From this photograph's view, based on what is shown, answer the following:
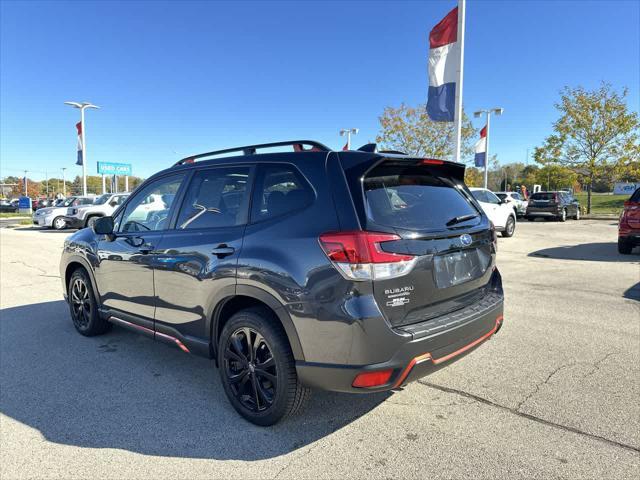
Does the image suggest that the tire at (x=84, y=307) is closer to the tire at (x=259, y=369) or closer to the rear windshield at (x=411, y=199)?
the tire at (x=259, y=369)

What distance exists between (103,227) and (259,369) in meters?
2.38

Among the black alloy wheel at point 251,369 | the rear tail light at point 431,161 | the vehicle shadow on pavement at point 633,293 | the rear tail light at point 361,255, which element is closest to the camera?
the rear tail light at point 361,255

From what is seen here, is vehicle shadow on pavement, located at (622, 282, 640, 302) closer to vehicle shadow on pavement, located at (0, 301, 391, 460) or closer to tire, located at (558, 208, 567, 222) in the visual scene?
vehicle shadow on pavement, located at (0, 301, 391, 460)

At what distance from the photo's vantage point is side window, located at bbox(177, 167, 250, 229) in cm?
325

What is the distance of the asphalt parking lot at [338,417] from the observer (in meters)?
2.60

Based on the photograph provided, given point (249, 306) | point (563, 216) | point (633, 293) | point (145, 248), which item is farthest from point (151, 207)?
point (563, 216)

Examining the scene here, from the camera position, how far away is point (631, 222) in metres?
10.1

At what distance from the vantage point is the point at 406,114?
1345 inches

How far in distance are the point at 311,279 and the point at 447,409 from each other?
154 centimetres

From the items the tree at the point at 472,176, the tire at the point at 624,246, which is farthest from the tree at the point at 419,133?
the tire at the point at 624,246

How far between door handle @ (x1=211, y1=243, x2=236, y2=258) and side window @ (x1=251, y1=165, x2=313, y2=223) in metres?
0.25

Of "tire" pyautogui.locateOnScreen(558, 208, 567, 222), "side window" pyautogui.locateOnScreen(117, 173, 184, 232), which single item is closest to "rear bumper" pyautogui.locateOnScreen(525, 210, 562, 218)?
"tire" pyautogui.locateOnScreen(558, 208, 567, 222)

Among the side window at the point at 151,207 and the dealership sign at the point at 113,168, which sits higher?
the dealership sign at the point at 113,168

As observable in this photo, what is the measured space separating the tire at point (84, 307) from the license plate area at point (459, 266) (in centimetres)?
370
